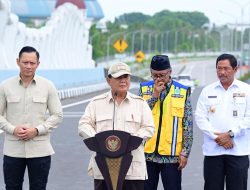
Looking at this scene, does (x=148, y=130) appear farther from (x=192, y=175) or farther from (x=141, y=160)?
(x=192, y=175)

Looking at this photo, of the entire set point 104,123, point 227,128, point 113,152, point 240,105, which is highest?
point 240,105

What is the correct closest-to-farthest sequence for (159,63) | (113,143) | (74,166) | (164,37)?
(113,143) < (159,63) < (74,166) < (164,37)

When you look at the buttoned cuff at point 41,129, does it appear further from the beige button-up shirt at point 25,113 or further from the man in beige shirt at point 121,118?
the man in beige shirt at point 121,118

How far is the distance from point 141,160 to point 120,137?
0.33 m

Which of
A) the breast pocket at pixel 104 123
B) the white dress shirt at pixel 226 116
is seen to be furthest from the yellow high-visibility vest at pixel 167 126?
the breast pocket at pixel 104 123

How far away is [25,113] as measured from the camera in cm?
691

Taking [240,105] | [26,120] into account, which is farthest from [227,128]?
[26,120]

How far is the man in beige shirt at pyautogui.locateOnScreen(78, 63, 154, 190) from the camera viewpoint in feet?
20.1

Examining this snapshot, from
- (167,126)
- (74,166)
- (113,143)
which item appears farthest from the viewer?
(74,166)

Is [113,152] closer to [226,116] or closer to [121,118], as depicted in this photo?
[121,118]

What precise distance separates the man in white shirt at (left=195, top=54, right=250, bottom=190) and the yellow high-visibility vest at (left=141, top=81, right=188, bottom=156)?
0.88 ft

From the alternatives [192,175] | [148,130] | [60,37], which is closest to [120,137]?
[148,130]

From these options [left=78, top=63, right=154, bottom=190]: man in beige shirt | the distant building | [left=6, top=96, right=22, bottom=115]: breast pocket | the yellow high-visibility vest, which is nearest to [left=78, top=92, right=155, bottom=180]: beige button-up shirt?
[left=78, top=63, right=154, bottom=190]: man in beige shirt

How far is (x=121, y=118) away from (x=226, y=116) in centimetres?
121
